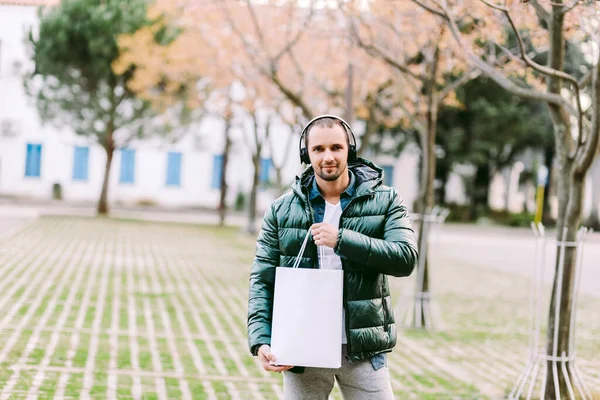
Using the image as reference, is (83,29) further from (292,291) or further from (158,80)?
(292,291)

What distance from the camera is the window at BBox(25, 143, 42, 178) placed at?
43.6 metres

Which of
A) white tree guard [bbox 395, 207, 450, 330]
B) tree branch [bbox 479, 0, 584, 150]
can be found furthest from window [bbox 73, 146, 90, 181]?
tree branch [bbox 479, 0, 584, 150]

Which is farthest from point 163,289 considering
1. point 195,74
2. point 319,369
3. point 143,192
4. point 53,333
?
point 143,192

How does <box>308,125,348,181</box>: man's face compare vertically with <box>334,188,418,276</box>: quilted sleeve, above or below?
above

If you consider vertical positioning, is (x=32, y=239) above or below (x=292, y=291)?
below

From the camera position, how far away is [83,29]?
32688 millimetres

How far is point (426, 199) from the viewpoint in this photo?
11.5 meters

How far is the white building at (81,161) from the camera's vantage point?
4350 cm

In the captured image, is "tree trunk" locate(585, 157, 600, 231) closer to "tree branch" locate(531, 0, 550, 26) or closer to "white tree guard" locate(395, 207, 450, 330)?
"white tree guard" locate(395, 207, 450, 330)

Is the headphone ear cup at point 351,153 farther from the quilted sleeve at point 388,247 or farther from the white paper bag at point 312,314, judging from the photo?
the white paper bag at point 312,314

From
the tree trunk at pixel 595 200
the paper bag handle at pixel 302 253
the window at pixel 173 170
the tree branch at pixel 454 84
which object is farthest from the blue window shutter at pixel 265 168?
the paper bag handle at pixel 302 253

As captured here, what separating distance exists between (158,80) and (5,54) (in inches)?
680

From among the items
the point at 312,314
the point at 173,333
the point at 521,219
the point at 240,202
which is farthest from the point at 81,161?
the point at 312,314

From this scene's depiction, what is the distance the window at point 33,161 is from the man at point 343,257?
4151 centimetres
